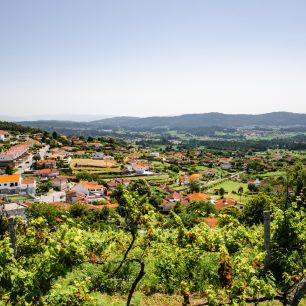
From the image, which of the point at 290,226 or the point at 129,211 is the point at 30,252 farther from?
the point at 290,226

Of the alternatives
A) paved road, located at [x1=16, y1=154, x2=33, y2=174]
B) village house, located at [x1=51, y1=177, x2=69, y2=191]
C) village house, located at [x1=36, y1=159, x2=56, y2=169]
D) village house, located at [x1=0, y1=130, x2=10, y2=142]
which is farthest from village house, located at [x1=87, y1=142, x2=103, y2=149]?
village house, located at [x1=51, y1=177, x2=69, y2=191]

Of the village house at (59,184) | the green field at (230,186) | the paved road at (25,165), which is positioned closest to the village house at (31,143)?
the paved road at (25,165)

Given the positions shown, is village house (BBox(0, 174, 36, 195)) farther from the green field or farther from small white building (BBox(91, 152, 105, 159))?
the green field

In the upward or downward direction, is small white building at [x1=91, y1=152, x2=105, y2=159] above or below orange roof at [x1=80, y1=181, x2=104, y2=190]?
above

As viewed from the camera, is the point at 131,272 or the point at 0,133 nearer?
the point at 131,272

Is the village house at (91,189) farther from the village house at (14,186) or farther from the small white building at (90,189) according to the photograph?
the village house at (14,186)

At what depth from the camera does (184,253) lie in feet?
28.8

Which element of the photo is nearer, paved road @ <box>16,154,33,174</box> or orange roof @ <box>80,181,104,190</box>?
orange roof @ <box>80,181,104,190</box>

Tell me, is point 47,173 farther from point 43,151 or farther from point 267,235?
point 267,235

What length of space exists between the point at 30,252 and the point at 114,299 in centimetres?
237

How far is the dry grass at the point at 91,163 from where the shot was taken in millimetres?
66875

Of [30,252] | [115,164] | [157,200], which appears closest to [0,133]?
[115,164]

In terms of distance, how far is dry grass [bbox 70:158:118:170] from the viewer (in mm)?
66875

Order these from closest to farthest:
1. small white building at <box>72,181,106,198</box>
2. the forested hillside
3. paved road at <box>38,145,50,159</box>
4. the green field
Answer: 1. the forested hillside
2. small white building at <box>72,181,106,198</box>
3. the green field
4. paved road at <box>38,145,50,159</box>
